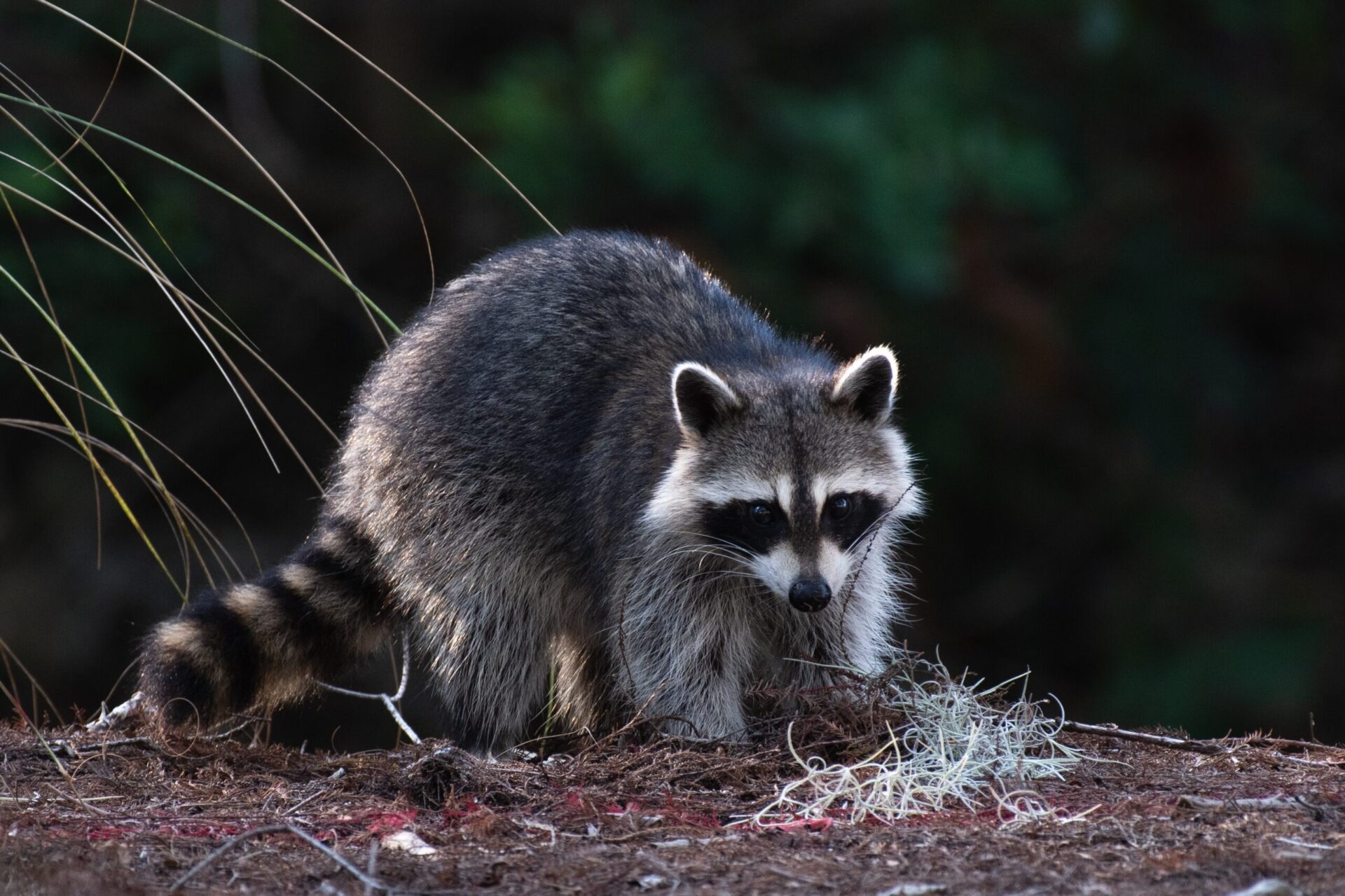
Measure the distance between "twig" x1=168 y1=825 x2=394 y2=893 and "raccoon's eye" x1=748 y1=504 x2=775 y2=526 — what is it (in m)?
1.86

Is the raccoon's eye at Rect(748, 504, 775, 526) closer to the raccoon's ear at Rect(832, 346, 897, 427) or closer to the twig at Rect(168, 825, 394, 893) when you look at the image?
the raccoon's ear at Rect(832, 346, 897, 427)

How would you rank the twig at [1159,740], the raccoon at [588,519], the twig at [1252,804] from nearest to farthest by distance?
the twig at [1252,804] → the twig at [1159,740] → the raccoon at [588,519]

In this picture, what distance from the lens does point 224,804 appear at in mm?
4148

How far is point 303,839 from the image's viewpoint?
3553 millimetres

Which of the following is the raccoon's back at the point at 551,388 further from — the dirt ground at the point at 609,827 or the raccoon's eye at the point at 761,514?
the dirt ground at the point at 609,827

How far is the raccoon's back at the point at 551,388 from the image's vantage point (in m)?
5.60

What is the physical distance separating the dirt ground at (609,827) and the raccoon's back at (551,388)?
115cm

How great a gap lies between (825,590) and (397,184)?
8.22 metres

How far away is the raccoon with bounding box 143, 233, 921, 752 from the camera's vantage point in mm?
5062

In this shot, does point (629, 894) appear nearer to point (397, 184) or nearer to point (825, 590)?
point (825, 590)

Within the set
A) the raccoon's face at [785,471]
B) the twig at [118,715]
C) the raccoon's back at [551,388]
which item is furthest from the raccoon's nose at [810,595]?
the twig at [118,715]

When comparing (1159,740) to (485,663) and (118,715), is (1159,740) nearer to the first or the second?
(485,663)

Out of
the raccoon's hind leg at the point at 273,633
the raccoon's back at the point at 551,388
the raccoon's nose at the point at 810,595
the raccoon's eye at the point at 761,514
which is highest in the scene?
the raccoon's back at the point at 551,388

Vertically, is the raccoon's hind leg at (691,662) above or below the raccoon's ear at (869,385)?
below
